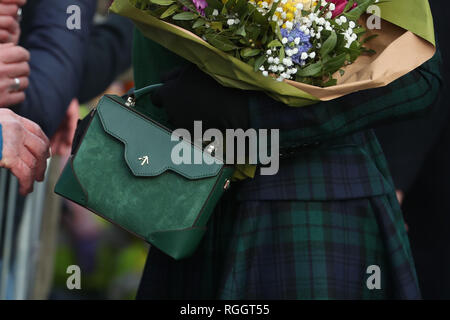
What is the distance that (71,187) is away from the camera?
1641mm

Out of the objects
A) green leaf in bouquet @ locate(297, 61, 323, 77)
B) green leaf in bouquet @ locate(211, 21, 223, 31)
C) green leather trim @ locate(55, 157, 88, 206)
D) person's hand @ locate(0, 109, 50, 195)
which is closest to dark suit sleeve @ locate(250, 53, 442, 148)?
green leaf in bouquet @ locate(297, 61, 323, 77)

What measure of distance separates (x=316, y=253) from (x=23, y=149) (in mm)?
903

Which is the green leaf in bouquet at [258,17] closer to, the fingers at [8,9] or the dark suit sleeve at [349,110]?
the dark suit sleeve at [349,110]

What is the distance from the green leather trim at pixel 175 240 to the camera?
63.4 inches

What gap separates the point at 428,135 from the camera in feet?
7.69

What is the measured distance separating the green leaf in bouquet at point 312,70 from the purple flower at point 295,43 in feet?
0.08

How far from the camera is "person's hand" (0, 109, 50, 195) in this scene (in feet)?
6.02

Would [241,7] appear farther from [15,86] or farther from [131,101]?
[15,86]

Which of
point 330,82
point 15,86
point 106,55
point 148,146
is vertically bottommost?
point 148,146

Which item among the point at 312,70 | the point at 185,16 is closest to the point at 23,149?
the point at 185,16

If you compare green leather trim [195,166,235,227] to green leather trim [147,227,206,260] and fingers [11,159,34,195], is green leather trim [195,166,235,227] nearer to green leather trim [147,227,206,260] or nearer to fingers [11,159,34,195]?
green leather trim [147,227,206,260]

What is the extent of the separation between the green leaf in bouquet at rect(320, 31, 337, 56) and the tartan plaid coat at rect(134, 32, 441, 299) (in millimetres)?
198
